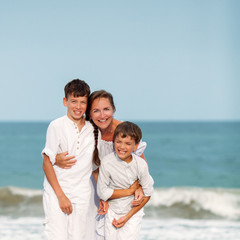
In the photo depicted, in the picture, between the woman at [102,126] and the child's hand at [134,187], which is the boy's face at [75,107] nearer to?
the woman at [102,126]

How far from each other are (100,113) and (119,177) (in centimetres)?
56

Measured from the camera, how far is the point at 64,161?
3039 mm

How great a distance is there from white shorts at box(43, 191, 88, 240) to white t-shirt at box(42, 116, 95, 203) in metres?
0.06

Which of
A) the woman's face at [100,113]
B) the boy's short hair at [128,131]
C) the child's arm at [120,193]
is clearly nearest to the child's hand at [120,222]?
the child's arm at [120,193]

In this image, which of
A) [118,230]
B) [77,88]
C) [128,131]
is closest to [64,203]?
[118,230]

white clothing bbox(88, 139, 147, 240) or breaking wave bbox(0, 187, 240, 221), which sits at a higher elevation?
white clothing bbox(88, 139, 147, 240)

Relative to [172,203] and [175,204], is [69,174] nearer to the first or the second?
[175,204]

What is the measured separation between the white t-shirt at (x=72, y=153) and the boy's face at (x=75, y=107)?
6 cm

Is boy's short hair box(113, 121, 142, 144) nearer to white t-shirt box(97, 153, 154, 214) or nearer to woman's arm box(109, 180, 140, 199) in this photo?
white t-shirt box(97, 153, 154, 214)

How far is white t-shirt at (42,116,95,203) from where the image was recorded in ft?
9.99

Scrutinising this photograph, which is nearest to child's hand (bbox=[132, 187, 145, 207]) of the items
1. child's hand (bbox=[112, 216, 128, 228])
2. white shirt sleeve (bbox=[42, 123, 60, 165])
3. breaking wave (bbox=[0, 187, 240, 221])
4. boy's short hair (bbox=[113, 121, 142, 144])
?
child's hand (bbox=[112, 216, 128, 228])

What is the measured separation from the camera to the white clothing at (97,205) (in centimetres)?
329

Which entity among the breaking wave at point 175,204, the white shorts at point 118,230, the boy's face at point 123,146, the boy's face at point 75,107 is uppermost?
the boy's face at point 75,107

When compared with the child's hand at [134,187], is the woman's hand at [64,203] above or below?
below
